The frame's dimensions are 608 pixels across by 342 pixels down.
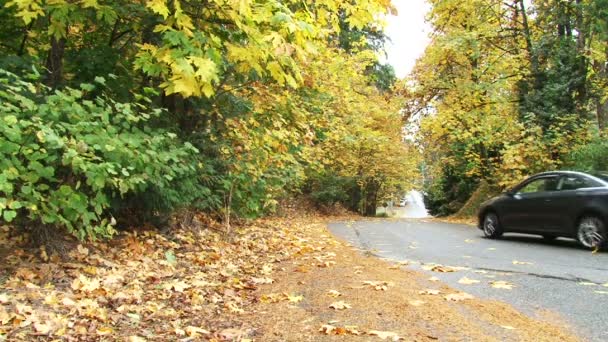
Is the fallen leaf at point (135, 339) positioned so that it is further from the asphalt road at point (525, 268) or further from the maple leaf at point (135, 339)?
the asphalt road at point (525, 268)

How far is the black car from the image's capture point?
9617mm

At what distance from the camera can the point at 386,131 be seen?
29969 millimetres

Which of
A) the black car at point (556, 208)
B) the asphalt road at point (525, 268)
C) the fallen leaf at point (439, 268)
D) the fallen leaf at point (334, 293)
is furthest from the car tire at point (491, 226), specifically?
the fallen leaf at point (334, 293)

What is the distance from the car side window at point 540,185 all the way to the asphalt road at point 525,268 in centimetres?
119

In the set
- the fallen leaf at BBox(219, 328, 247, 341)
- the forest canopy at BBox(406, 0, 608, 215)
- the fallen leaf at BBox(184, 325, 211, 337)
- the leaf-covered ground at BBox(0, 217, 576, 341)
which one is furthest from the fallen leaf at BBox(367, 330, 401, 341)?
the forest canopy at BBox(406, 0, 608, 215)

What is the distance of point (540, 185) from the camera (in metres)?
11.4

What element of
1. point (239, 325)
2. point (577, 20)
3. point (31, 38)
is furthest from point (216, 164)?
point (577, 20)

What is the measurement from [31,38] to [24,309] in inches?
179

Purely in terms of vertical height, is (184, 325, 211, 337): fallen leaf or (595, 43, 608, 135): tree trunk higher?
(595, 43, 608, 135): tree trunk

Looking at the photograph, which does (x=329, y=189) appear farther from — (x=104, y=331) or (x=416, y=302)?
(x=104, y=331)

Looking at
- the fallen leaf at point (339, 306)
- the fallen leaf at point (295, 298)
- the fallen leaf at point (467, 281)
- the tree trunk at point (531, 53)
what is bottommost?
the fallen leaf at point (295, 298)

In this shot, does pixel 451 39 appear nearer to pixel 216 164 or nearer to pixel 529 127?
pixel 529 127

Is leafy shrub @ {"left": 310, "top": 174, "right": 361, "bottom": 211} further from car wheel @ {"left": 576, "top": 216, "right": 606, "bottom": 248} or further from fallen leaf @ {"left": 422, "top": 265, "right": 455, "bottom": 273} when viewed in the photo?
fallen leaf @ {"left": 422, "top": 265, "right": 455, "bottom": 273}

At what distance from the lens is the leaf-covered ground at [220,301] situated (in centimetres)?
439
